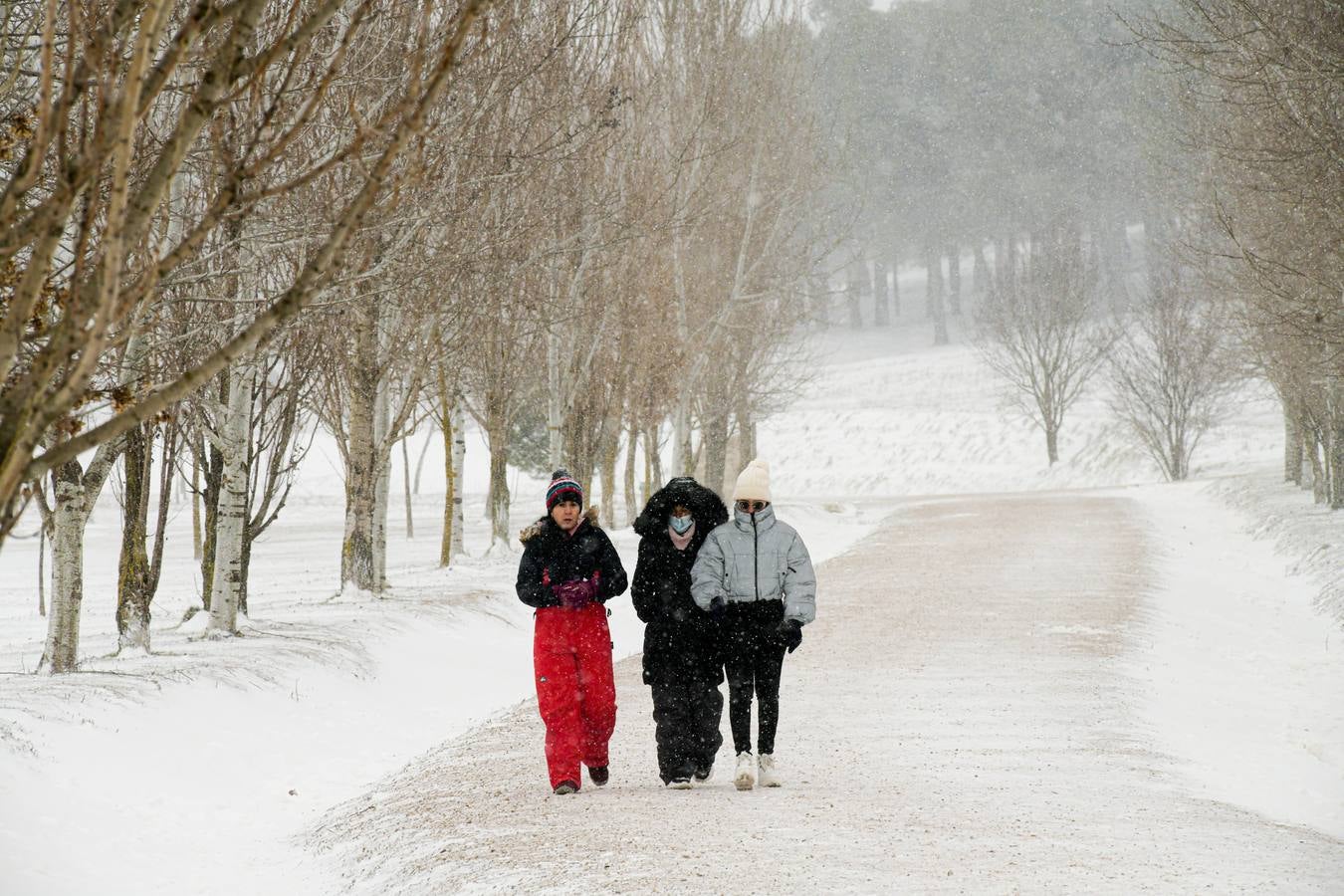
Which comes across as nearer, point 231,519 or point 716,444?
point 231,519

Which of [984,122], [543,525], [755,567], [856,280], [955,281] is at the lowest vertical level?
[755,567]

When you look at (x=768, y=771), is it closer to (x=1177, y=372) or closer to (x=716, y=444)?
(x=716, y=444)

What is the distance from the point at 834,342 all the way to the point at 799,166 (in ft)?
192

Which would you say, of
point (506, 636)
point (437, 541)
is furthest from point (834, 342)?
point (506, 636)

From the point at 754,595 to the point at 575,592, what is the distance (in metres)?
0.99

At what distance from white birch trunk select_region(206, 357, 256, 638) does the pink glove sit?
18.7 feet

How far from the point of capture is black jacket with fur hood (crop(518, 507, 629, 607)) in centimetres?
731

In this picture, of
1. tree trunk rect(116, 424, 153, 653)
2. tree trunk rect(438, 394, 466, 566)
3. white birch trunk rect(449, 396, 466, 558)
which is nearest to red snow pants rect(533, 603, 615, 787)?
tree trunk rect(116, 424, 153, 653)

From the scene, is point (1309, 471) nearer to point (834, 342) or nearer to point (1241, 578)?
point (1241, 578)

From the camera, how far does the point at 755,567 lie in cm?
735

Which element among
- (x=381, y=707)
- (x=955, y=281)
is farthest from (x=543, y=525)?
(x=955, y=281)

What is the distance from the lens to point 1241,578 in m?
19.9

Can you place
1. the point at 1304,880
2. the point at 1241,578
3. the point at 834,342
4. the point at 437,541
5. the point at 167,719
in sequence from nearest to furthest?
the point at 1304,880, the point at 167,719, the point at 1241,578, the point at 437,541, the point at 834,342

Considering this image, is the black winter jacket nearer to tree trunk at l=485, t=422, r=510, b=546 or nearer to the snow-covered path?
the snow-covered path
